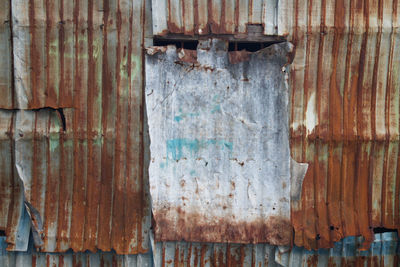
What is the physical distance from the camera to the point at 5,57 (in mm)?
3523

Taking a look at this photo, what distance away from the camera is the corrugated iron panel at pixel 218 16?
Answer: 11.3 feet

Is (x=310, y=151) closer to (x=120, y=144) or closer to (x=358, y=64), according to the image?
(x=358, y=64)

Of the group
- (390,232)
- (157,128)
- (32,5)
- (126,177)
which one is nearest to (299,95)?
(157,128)

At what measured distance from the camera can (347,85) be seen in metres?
3.55

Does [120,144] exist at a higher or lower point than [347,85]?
lower

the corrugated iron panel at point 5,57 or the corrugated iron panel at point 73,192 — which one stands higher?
the corrugated iron panel at point 5,57

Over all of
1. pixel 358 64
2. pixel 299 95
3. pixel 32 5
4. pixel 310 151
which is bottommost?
pixel 310 151

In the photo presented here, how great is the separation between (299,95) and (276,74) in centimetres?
34

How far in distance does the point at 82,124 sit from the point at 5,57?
3.41ft

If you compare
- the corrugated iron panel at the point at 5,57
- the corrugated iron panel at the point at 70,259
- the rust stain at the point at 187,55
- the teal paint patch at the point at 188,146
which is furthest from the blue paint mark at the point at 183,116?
the corrugated iron panel at the point at 5,57

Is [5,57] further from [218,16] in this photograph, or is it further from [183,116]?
[218,16]

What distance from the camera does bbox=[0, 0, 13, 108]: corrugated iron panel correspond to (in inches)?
137

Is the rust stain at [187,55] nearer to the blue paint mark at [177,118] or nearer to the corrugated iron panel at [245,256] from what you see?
the blue paint mark at [177,118]

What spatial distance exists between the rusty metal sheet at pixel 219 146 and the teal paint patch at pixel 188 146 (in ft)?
0.03
